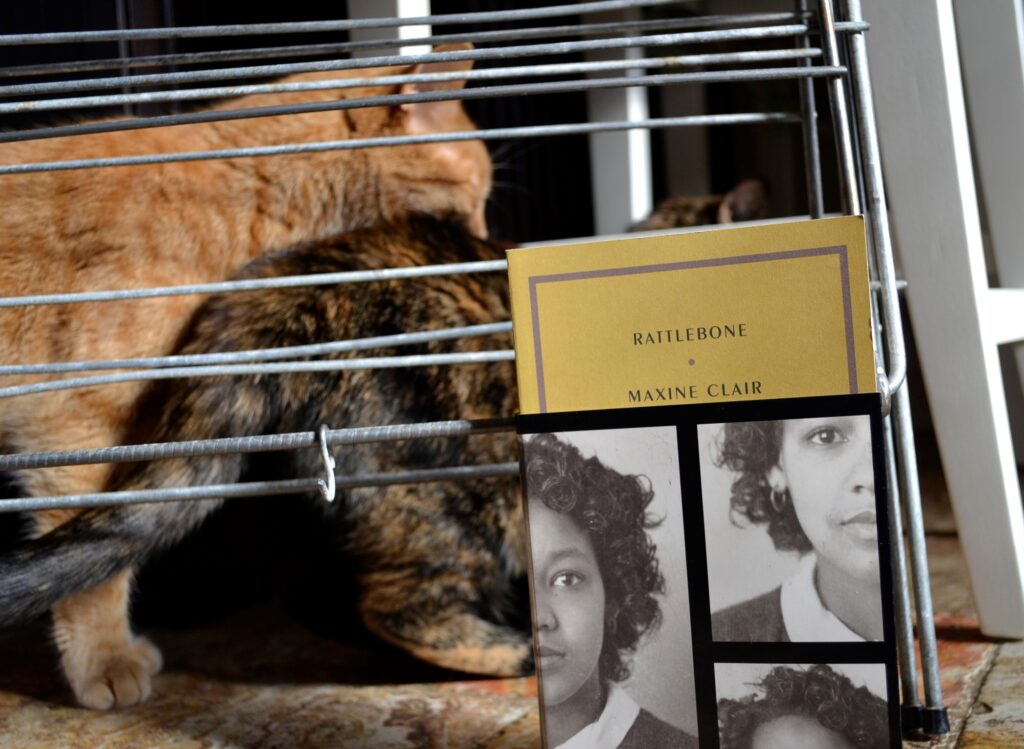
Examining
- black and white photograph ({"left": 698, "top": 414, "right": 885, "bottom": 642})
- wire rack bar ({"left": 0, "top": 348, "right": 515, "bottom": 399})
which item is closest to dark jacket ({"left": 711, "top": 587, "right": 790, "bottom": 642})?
black and white photograph ({"left": 698, "top": 414, "right": 885, "bottom": 642})

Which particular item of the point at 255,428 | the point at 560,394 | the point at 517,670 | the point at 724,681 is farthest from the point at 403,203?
the point at 724,681

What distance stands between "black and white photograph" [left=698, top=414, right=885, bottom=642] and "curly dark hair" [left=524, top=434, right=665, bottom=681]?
0.04 m

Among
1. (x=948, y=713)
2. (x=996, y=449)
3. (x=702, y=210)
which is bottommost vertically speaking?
(x=948, y=713)

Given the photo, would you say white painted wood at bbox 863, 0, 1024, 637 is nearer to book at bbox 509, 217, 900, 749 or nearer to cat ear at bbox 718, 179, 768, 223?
book at bbox 509, 217, 900, 749

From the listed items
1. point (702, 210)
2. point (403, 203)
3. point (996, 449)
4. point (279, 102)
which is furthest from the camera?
point (702, 210)

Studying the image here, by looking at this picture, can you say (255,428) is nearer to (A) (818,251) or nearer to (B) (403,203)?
(B) (403,203)

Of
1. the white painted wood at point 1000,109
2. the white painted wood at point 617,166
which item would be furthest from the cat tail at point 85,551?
the white painted wood at point 617,166

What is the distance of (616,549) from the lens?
1.98 feet

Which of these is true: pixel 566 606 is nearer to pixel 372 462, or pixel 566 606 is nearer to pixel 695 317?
pixel 695 317

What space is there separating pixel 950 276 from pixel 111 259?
0.82 metres

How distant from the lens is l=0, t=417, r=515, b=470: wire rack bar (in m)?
0.69

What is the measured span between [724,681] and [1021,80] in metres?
0.76

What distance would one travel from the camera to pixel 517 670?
0.95 m

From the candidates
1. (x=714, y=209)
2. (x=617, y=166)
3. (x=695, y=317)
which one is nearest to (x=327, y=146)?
(x=695, y=317)
